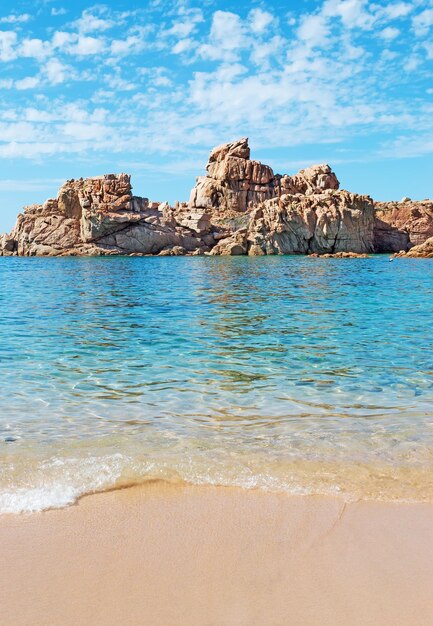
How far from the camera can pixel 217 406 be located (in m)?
8.25

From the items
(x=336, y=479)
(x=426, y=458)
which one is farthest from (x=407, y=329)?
(x=336, y=479)

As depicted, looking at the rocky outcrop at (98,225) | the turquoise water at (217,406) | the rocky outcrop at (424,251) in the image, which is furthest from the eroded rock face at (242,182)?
the turquoise water at (217,406)

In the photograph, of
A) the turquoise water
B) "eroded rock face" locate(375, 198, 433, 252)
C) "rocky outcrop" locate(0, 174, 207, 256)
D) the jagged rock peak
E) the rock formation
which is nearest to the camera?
the turquoise water

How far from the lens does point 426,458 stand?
19.7ft

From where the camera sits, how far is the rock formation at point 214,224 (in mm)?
100312

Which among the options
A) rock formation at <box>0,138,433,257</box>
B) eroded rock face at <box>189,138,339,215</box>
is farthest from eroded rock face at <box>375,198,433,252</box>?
eroded rock face at <box>189,138,339,215</box>

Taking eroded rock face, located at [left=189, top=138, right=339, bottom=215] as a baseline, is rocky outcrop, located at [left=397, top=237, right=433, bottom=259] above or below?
below

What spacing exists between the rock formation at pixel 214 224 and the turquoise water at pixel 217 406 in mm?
78750

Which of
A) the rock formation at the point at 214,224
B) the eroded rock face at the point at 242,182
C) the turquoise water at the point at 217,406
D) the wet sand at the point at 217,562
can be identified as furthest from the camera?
the eroded rock face at the point at 242,182

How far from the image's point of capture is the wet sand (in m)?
3.29

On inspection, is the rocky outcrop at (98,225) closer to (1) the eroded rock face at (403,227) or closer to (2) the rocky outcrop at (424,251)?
(1) the eroded rock face at (403,227)

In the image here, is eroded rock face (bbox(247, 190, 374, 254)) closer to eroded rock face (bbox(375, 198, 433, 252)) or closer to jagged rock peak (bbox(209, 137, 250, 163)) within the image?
eroded rock face (bbox(375, 198, 433, 252))

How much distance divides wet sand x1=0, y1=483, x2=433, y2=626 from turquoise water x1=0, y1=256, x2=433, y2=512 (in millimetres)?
441

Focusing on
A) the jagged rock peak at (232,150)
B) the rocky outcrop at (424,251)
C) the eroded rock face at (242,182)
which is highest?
the jagged rock peak at (232,150)
